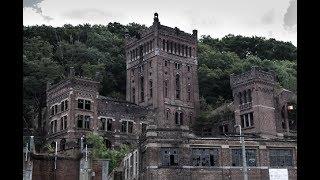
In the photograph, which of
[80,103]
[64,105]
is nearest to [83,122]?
[80,103]

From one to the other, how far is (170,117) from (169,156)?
26.2 m

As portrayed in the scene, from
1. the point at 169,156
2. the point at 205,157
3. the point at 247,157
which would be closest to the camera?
the point at 169,156

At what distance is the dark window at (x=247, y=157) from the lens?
145 ft

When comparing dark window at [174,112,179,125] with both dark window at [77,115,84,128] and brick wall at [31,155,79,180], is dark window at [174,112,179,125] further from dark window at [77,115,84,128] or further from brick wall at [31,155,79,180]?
brick wall at [31,155,79,180]

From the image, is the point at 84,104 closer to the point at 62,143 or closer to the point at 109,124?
the point at 109,124

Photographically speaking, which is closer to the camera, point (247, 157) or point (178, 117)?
point (247, 157)

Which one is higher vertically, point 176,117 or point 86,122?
point 176,117

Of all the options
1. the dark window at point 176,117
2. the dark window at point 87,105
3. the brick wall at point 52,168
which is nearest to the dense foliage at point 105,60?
the dark window at point 87,105

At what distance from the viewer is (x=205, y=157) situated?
143 feet

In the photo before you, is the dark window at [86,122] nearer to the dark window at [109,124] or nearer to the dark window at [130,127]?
the dark window at [109,124]

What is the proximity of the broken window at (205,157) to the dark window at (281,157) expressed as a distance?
234 inches
